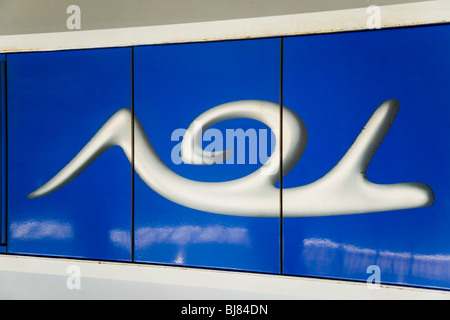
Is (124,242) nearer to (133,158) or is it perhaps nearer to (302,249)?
(133,158)

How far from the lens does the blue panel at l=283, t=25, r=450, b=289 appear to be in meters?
2.51

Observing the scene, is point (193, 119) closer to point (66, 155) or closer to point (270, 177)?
point (270, 177)

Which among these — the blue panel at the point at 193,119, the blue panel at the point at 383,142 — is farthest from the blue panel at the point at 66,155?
the blue panel at the point at 383,142

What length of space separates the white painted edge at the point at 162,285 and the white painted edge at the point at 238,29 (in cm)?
159

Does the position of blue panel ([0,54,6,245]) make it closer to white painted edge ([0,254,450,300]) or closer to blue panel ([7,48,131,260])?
blue panel ([7,48,131,260])

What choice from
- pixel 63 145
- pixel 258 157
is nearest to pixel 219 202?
pixel 258 157

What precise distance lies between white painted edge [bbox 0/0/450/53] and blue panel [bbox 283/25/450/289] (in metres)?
0.07

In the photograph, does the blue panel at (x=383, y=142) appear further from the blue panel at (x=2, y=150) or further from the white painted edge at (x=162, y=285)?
the blue panel at (x=2, y=150)

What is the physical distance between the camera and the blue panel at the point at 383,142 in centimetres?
251

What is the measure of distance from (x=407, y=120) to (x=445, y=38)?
1.72 ft

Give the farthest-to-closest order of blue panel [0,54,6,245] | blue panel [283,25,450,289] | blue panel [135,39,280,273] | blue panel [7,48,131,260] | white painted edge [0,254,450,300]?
blue panel [0,54,6,245], blue panel [7,48,131,260], blue panel [135,39,280,273], white painted edge [0,254,450,300], blue panel [283,25,450,289]

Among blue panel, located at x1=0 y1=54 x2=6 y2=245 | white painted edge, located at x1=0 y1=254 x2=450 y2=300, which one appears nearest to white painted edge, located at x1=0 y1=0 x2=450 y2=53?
blue panel, located at x1=0 y1=54 x2=6 y2=245

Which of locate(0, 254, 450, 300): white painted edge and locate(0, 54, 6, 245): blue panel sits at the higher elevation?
locate(0, 54, 6, 245): blue panel

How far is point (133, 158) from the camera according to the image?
2.99 metres
